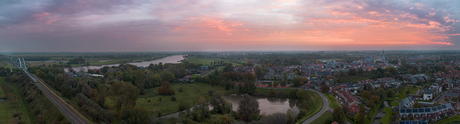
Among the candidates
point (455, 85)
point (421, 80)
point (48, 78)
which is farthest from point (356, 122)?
point (48, 78)

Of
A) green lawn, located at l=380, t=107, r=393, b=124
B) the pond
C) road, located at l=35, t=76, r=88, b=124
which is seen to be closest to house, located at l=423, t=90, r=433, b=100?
green lawn, located at l=380, t=107, r=393, b=124

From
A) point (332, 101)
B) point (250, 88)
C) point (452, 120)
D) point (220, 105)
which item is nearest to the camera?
point (452, 120)

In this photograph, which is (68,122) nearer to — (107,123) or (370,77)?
(107,123)

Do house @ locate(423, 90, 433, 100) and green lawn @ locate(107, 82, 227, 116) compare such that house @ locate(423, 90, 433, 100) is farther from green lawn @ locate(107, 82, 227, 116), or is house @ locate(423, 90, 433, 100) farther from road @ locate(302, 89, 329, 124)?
green lawn @ locate(107, 82, 227, 116)

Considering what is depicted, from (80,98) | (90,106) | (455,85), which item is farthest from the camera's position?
(455,85)

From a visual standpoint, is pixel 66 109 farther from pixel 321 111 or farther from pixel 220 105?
pixel 321 111

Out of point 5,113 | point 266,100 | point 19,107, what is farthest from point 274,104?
point 19,107
